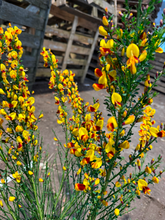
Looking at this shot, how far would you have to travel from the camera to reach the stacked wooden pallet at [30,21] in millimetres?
2383

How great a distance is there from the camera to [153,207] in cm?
166

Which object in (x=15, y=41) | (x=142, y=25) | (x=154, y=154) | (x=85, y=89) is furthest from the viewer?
(x=85, y=89)

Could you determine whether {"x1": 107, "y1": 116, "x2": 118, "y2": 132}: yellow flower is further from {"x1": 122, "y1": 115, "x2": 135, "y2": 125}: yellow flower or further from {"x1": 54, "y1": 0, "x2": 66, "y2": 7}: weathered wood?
{"x1": 54, "y1": 0, "x2": 66, "y2": 7}: weathered wood

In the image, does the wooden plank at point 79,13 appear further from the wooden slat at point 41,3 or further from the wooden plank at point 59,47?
the wooden plank at point 59,47

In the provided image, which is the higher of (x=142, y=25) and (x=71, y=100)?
(x=142, y=25)

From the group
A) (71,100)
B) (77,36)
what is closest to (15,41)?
(71,100)

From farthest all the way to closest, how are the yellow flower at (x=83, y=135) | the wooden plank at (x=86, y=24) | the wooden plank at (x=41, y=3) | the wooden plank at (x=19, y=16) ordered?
the wooden plank at (x=86, y=24), the wooden plank at (x=41, y=3), the wooden plank at (x=19, y=16), the yellow flower at (x=83, y=135)

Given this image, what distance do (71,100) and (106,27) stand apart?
0.62 meters

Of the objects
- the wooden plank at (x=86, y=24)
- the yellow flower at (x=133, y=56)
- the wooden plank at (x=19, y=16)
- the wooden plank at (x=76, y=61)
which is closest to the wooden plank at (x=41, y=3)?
the wooden plank at (x=19, y=16)

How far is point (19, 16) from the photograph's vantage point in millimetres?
2508

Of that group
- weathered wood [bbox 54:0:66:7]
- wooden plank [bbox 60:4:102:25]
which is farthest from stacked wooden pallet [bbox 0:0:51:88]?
wooden plank [bbox 60:4:102:25]

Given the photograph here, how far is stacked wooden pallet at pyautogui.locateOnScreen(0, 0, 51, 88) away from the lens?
7.82 ft

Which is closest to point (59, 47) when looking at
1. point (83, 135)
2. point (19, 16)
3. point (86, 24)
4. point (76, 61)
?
point (76, 61)

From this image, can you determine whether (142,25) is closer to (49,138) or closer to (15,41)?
(15,41)
